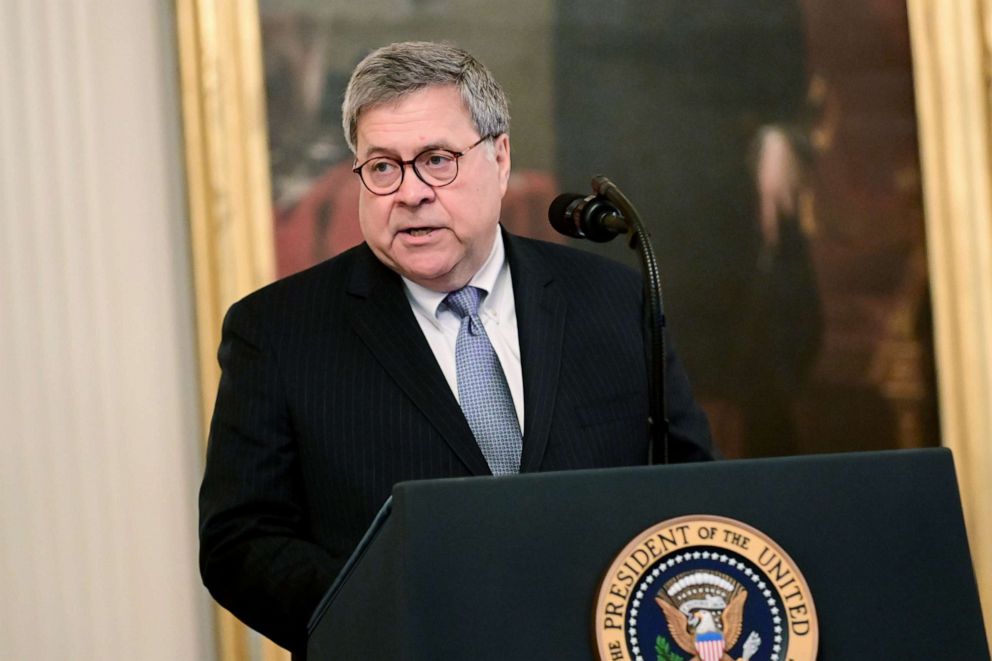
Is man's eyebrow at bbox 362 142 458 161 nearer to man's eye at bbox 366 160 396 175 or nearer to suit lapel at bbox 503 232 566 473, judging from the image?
man's eye at bbox 366 160 396 175

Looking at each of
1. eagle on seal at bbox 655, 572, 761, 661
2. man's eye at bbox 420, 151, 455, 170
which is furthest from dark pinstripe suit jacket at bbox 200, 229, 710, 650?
eagle on seal at bbox 655, 572, 761, 661

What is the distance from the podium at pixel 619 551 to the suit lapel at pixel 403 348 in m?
0.70

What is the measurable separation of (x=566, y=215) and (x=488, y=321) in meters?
0.48

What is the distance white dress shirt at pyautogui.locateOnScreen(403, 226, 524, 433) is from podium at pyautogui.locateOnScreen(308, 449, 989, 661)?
888 millimetres

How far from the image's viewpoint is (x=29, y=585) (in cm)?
352

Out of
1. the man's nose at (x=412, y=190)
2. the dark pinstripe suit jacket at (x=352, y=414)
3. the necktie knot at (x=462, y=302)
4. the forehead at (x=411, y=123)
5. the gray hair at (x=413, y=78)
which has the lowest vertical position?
the dark pinstripe suit jacket at (x=352, y=414)

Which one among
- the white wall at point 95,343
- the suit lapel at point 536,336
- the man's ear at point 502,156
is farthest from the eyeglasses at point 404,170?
the white wall at point 95,343

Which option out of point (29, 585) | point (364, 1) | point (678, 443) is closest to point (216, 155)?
point (364, 1)

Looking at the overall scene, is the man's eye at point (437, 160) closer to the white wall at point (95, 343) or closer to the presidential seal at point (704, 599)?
the presidential seal at point (704, 599)

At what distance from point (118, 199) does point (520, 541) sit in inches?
104

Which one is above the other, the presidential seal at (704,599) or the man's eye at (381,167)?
the man's eye at (381,167)

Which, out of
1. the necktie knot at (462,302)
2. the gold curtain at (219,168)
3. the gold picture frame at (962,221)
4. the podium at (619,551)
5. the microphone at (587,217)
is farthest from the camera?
the gold picture frame at (962,221)

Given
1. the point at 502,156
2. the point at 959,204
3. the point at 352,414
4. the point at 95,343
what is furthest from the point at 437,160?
the point at 959,204

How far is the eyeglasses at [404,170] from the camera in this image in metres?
2.29
